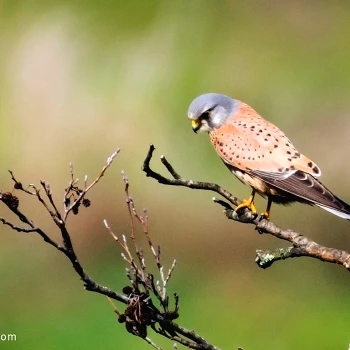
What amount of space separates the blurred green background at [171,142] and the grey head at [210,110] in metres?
3.09

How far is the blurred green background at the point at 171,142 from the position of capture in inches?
301

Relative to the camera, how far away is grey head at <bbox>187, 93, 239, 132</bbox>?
3.96 metres

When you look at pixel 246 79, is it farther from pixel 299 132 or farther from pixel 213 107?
pixel 213 107

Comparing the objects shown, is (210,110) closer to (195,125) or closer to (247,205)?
(195,125)

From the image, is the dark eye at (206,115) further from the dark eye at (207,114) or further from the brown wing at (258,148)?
the brown wing at (258,148)

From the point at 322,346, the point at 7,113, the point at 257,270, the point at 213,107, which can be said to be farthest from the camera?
the point at 7,113

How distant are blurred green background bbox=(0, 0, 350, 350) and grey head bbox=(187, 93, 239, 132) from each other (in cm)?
309

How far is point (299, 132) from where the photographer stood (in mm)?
8234

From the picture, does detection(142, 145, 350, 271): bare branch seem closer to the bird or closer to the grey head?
the bird

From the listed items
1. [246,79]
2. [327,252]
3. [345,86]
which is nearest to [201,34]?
[246,79]

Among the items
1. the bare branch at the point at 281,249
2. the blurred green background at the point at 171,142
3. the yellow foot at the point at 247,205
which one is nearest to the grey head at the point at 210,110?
the yellow foot at the point at 247,205

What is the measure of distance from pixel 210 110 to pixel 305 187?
59 centimetres

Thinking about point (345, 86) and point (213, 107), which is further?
point (345, 86)

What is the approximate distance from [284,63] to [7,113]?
9.21 feet
